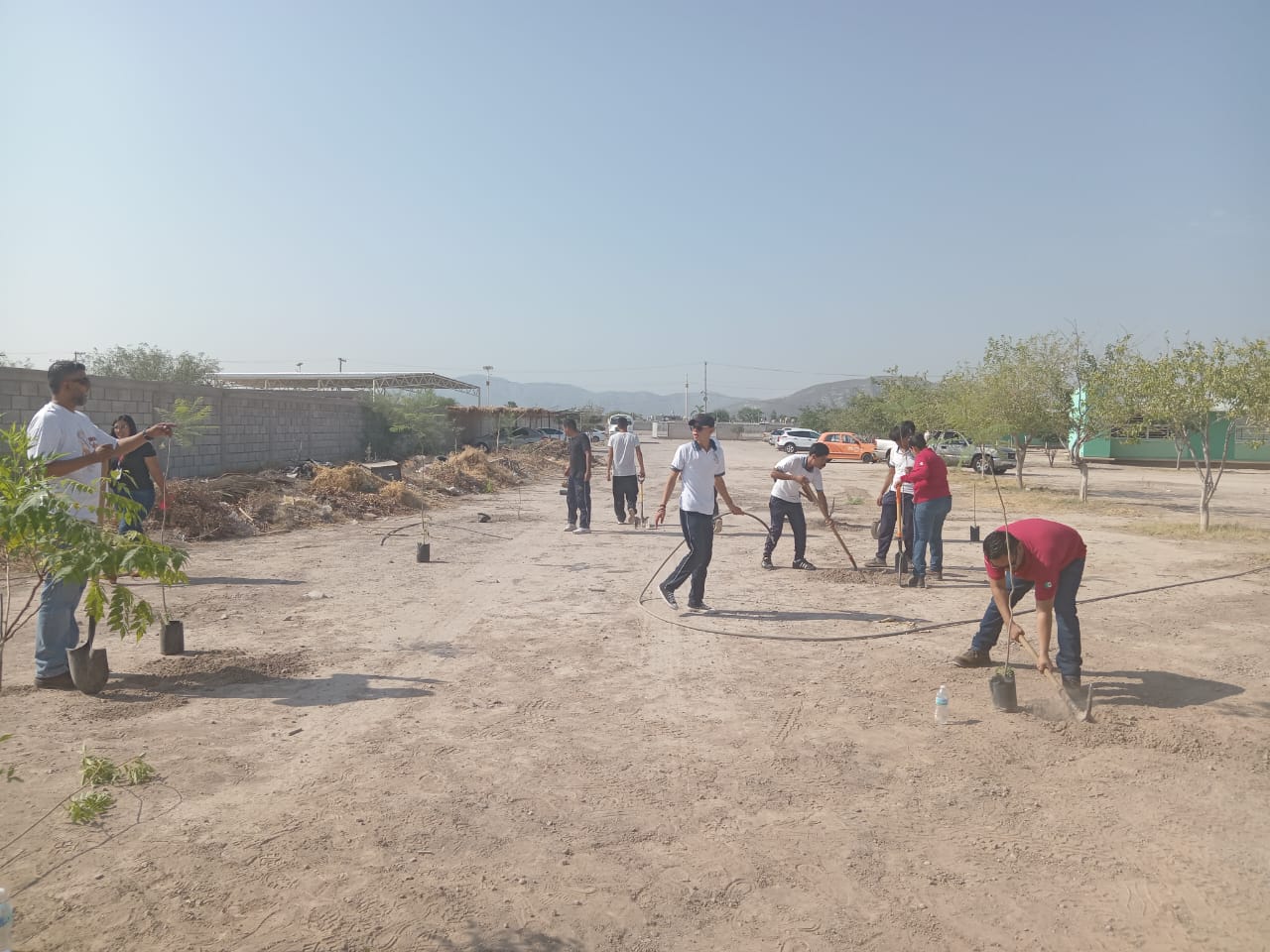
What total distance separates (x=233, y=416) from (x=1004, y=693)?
56.9 feet

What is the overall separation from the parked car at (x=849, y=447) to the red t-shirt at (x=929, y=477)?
33.7m

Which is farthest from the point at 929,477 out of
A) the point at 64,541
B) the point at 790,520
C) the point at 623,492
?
the point at 64,541

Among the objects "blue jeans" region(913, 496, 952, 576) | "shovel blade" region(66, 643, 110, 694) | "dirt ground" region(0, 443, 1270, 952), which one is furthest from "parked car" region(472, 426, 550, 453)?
"shovel blade" region(66, 643, 110, 694)

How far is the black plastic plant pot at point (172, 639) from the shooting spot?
5.89 meters

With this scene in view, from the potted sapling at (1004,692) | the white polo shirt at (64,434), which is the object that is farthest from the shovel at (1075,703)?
the white polo shirt at (64,434)

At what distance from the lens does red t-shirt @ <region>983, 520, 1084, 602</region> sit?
5059 mm

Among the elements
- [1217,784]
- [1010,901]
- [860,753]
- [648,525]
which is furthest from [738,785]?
[648,525]

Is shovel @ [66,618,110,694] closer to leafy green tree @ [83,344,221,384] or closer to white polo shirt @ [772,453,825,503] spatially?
white polo shirt @ [772,453,825,503]

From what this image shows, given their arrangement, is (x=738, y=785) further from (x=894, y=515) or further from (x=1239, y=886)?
(x=894, y=515)

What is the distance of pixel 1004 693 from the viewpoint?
16.9 feet

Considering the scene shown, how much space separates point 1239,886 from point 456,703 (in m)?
3.94

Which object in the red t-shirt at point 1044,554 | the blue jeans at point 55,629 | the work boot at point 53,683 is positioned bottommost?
the work boot at point 53,683

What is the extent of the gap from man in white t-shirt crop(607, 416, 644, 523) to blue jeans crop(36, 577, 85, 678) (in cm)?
805

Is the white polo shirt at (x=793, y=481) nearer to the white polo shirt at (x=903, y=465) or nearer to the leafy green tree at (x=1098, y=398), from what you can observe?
the white polo shirt at (x=903, y=465)
